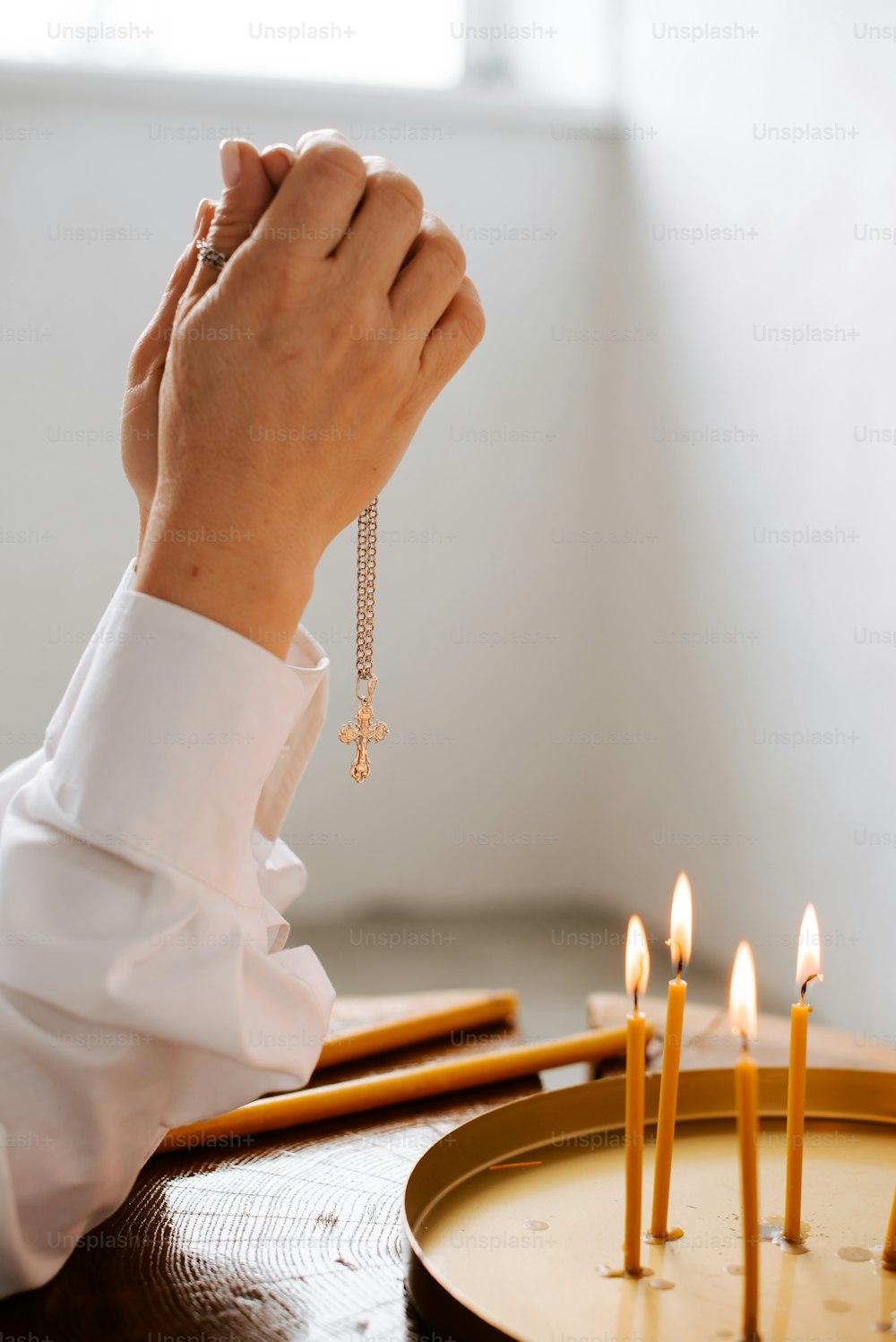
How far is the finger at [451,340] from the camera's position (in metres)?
0.67

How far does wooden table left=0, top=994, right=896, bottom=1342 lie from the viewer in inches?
19.1

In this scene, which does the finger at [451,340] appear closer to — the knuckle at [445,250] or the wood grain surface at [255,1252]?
the knuckle at [445,250]

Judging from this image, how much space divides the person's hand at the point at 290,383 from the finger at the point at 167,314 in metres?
0.07

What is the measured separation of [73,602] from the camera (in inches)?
90.5

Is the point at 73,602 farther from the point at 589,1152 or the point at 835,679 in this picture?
the point at 589,1152

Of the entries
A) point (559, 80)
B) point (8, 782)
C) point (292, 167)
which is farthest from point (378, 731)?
point (559, 80)

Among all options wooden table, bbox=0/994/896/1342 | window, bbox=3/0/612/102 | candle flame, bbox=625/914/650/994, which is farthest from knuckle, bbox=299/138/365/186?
window, bbox=3/0/612/102

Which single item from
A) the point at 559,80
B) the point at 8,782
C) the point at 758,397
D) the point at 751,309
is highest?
the point at 559,80

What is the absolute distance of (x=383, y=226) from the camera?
620 mm

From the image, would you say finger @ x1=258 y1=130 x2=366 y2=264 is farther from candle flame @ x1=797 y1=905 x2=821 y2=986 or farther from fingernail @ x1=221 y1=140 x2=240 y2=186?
candle flame @ x1=797 y1=905 x2=821 y2=986

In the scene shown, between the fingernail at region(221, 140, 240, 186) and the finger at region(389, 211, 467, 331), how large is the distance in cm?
9

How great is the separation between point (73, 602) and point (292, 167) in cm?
179

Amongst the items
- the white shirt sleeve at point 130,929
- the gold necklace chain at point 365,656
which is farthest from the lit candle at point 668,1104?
the gold necklace chain at point 365,656

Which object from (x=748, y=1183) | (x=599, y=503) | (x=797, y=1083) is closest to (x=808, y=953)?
(x=797, y=1083)
